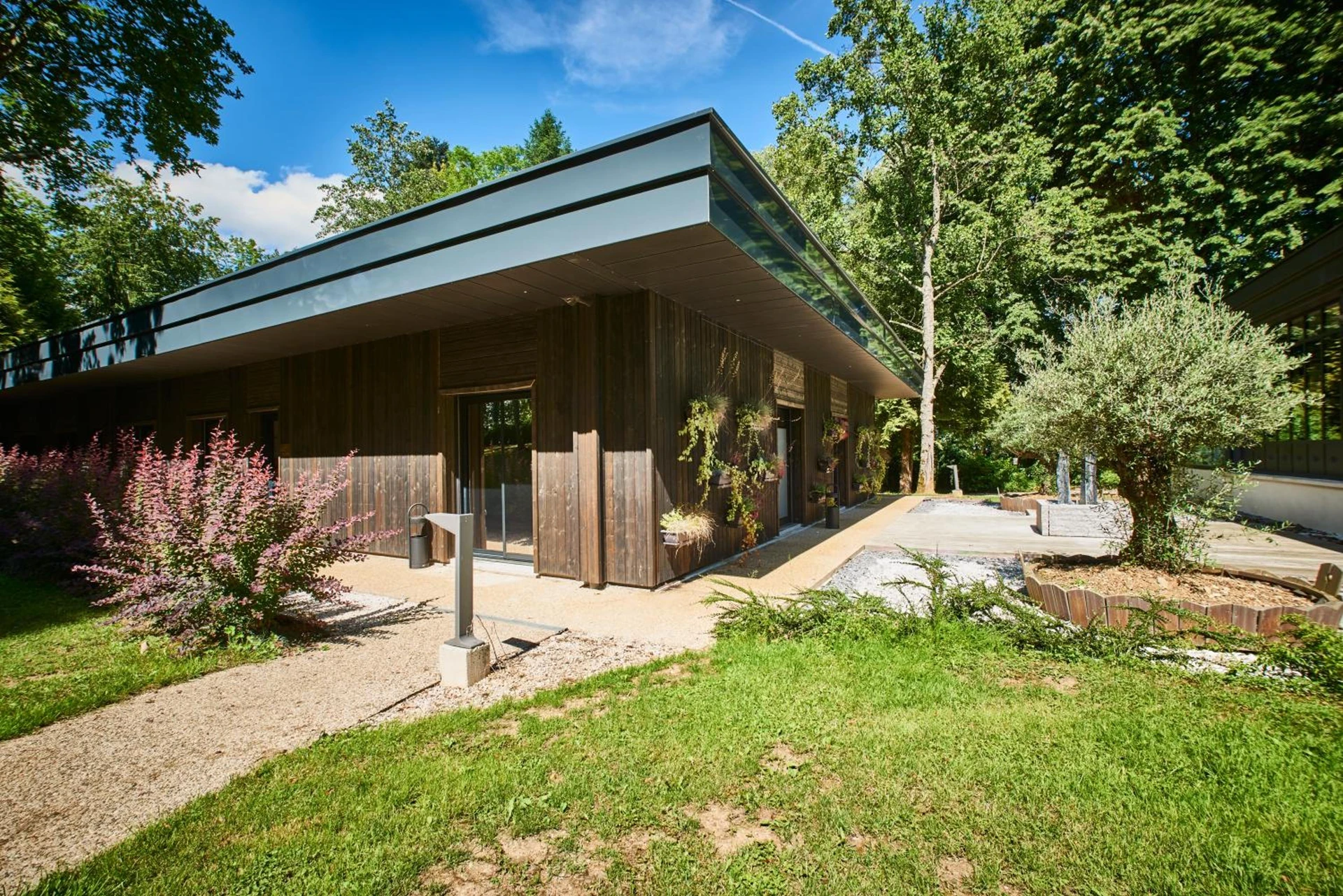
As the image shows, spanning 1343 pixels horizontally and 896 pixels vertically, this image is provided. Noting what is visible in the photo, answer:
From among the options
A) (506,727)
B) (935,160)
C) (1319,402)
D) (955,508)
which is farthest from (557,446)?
(935,160)

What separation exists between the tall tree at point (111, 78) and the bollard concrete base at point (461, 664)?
13.0 meters

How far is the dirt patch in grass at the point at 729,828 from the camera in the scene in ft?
6.23

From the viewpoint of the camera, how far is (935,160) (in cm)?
1692

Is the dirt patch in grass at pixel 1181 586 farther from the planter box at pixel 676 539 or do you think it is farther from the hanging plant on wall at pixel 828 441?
the hanging plant on wall at pixel 828 441

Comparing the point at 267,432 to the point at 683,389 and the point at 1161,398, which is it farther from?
the point at 1161,398

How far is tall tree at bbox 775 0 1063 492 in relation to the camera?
16359mm

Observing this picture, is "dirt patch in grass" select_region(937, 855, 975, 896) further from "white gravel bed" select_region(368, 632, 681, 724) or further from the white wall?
the white wall

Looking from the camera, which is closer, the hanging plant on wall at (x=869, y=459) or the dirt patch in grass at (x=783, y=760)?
the dirt patch in grass at (x=783, y=760)

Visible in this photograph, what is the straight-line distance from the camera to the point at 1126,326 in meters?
4.36

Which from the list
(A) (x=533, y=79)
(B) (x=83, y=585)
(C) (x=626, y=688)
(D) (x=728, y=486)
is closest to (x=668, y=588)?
(D) (x=728, y=486)

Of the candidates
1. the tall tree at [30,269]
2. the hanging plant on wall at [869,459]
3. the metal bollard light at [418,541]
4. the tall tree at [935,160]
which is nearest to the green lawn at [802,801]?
the metal bollard light at [418,541]

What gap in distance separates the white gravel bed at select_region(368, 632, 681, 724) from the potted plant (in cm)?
156

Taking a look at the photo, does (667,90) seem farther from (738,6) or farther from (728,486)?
(728,486)

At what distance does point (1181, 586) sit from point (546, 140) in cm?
3551
